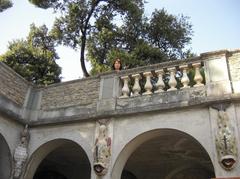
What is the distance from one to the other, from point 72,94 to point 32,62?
7.39m

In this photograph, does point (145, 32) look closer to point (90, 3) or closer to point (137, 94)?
point (90, 3)

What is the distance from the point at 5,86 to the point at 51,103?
1386mm

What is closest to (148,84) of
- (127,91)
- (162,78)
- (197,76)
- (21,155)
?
(162,78)

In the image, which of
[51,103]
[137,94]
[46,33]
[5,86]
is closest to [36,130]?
[51,103]

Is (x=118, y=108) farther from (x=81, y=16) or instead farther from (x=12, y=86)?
(x=81, y=16)

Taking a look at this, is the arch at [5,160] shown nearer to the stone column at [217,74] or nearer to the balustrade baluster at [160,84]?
the balustrade baluster at [160,84]

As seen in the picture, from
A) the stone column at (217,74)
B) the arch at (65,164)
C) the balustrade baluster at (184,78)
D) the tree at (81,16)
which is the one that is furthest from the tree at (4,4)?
the stone column at (217,74)

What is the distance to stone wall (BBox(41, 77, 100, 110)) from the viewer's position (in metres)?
8.88

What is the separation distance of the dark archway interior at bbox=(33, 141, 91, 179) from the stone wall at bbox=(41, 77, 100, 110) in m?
2.67

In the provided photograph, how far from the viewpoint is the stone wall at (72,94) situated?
888 centimetres

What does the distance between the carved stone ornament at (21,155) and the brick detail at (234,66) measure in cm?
567

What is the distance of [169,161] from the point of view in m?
10.8

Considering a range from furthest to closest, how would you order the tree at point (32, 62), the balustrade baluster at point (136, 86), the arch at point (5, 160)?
the tree at point (32, 62) → the arch at point (5, 160) → the balustrade baluster at point (136, 86)

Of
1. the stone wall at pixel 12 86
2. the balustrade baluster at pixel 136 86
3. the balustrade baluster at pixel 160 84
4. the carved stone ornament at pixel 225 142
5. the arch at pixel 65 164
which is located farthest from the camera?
the arch at pixel 65 164
